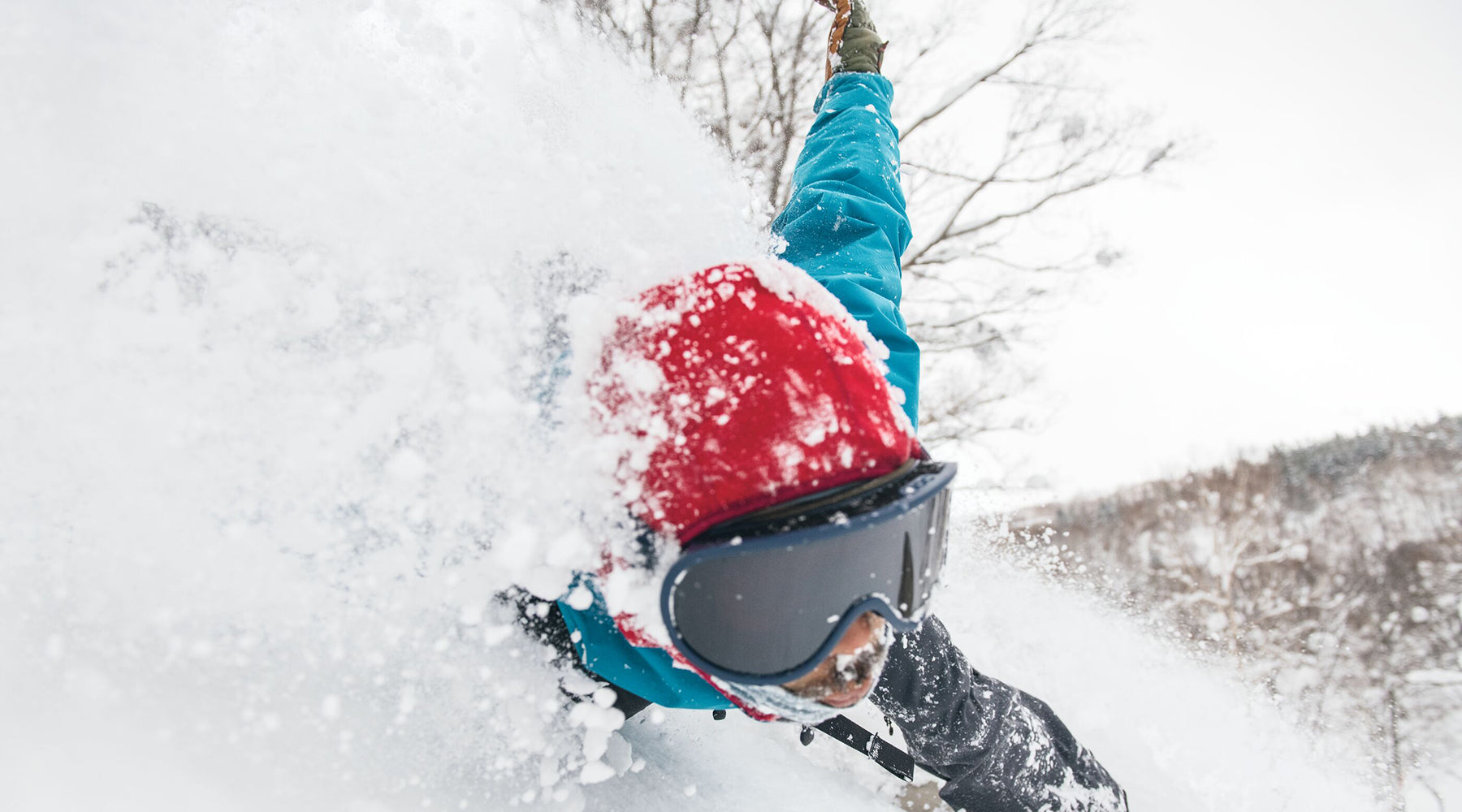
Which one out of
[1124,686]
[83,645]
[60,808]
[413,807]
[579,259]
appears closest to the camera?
[60,808]

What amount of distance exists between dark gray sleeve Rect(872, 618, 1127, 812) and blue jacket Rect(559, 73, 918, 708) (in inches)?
21.8

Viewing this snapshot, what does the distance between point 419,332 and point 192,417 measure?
338mm

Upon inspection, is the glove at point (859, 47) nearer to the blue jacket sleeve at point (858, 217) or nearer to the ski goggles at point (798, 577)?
the blue jacket sleeve at point (858, 217)

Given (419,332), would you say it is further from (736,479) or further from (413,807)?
(413,807)

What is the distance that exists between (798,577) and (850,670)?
9.3 inches

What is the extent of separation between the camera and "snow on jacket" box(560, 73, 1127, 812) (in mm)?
1420

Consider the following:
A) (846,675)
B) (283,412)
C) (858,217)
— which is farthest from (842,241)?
(283,412)

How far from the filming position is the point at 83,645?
0.77m

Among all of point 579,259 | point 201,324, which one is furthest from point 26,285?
point 579,259

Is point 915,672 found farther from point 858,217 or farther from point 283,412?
point 283,412

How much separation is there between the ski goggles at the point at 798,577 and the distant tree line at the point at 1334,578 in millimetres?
10220

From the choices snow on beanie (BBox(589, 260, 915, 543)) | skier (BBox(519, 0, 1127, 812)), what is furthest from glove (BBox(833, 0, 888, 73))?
snow on beanie (BBox(589, 260, 915, 543))

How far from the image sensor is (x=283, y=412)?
2.82ft

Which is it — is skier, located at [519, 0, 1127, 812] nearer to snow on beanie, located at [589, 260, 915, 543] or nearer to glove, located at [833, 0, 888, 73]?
snow on beanie, located at [589, 260, 915, 543]
